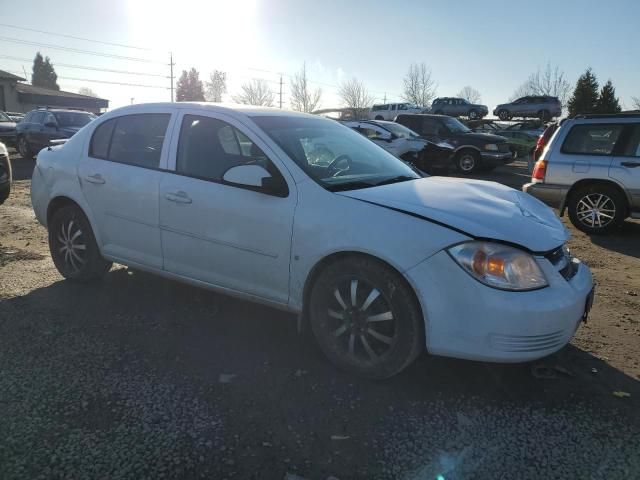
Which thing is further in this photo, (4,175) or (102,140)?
(4,175)

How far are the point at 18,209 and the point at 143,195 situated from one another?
234 inches

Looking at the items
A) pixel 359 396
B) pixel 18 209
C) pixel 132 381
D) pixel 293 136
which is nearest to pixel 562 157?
pixel 293 136

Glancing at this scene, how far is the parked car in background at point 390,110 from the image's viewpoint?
126ft

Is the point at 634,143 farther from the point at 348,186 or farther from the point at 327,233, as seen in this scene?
the point at 327,233

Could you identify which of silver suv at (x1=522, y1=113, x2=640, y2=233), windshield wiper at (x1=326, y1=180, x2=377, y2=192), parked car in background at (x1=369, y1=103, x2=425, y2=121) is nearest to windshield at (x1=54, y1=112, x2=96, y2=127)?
silver suv at (x1=522, y1=113, x2=640, y2=233)

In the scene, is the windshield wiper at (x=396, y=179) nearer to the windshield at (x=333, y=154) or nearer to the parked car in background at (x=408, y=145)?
the windshield at (x=333, y=154)

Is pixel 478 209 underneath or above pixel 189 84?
underneath

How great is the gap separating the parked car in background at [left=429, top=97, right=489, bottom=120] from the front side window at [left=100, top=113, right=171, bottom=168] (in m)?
35.5

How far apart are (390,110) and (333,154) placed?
121 feet

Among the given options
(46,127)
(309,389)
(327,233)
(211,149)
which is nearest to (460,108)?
(46,127)

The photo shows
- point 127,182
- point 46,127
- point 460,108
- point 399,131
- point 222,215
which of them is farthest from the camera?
point 460,108

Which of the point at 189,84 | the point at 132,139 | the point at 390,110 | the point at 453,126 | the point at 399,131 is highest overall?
the point at 189,84

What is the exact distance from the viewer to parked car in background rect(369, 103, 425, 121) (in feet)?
126

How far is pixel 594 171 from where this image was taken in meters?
7.55
